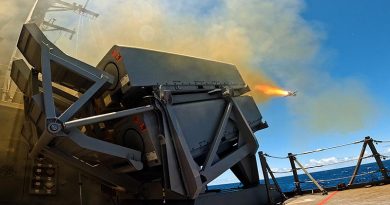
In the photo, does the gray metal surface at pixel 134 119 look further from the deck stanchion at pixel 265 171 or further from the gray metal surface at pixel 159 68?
the deck stanchion at pixel 265 171

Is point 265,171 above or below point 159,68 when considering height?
below

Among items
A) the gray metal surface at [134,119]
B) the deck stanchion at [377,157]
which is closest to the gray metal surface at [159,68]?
the gray metal surface at [134,119]

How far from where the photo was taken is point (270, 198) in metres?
7.76

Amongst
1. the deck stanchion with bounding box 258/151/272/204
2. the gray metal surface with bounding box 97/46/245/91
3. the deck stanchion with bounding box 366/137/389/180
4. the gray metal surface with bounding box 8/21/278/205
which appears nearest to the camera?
the gray metal surface with bounding box 8/21/278/205

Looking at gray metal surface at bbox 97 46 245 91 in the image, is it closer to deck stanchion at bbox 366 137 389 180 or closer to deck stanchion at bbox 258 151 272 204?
deck stanchion at bbox 258 151 272 204

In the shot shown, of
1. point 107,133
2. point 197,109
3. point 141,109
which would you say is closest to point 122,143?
point 107,133

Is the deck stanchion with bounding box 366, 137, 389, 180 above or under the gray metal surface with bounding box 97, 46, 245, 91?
under

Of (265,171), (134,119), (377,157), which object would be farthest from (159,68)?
(377,157)

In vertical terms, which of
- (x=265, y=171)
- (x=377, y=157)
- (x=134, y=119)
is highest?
(x=134, y=119)

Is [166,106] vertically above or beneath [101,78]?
beneath

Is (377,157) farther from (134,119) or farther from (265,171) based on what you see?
(134,119)

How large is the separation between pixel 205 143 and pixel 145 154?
51.8 inches

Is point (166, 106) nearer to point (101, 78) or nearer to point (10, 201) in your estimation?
point (101, 78)

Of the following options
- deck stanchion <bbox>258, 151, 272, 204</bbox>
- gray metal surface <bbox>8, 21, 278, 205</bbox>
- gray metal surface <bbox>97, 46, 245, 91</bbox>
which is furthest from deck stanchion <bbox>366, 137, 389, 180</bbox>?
gray metal surface <bbox>97, 46, 245, 91</bbox>
